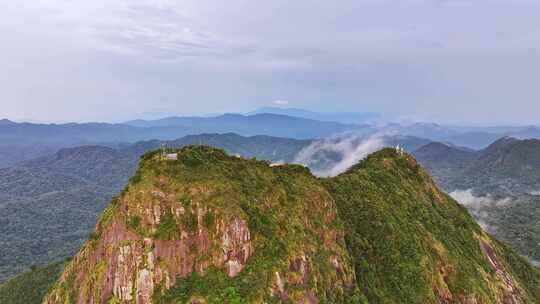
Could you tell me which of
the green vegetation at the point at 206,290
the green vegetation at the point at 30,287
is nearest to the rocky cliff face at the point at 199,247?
the green vegetation at the point at 206,290

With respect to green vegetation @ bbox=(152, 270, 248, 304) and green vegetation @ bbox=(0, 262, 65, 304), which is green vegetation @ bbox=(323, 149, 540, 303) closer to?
green vegetation @ bbox=(152, 270, 248, 304)

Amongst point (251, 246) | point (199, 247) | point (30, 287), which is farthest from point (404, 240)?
point (30, 287)

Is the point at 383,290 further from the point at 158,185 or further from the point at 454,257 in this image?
the point at 158,185

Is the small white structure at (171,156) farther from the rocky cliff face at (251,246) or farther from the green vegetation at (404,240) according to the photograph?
the green vegetation at (404,240)

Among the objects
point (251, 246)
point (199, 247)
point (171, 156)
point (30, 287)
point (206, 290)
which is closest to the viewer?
point (206, 290)

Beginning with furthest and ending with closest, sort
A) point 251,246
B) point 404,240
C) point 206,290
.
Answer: point 404,240
point 251,246
point 206,290

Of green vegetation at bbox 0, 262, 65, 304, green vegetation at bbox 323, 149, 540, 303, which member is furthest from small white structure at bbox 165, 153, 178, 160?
green vegetation at bbox 0, 262, 65, 304

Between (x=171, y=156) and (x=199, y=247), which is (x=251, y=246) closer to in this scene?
(x=199, y=247)
